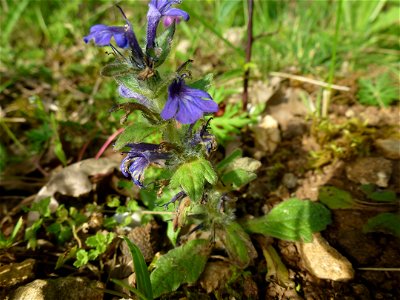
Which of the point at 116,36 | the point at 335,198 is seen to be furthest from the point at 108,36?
the point at 335,198

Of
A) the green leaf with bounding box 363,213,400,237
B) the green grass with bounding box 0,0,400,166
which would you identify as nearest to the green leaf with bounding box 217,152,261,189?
the green leaf with bounding box 363,213,400,237

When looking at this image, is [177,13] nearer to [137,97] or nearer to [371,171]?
[137,97]

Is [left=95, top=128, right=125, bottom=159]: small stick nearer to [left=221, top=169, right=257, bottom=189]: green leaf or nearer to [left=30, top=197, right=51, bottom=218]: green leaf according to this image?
[left=30, top=197, right=51, bottom=218]: green leaf

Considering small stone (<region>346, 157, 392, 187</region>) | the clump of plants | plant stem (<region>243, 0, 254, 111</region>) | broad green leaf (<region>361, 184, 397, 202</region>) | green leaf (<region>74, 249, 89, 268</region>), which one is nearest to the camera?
the clump of plants

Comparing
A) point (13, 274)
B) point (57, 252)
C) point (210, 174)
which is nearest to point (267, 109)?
point (210, 174)

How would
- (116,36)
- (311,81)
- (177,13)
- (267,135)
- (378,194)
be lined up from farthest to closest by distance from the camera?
(311,81)
(267,135)
(378,194)
(177,13)
(116,36)

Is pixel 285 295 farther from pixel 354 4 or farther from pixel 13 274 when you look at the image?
pixel 354 4
